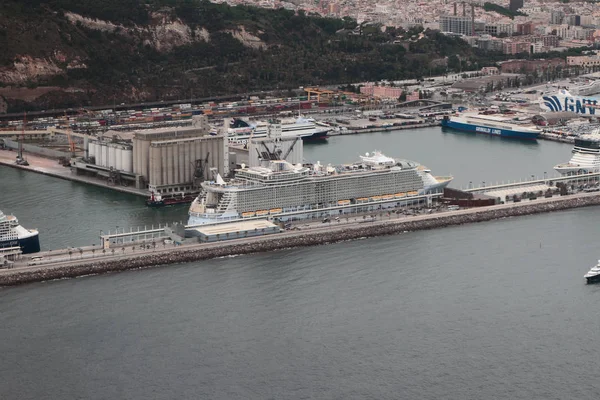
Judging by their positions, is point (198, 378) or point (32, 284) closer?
point (198, 378)

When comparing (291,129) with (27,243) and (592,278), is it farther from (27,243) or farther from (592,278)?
(592,278)

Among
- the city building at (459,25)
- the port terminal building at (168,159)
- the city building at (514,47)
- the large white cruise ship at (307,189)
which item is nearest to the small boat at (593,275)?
the large white cruise ship at (307,189)

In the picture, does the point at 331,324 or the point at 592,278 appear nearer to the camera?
the point at 331,324

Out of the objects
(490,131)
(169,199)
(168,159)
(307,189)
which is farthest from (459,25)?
(307,189)

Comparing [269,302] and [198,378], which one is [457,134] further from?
[198,378]

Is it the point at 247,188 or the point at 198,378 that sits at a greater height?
the point at 247,188

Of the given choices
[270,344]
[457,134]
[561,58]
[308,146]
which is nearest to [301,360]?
[270,344]

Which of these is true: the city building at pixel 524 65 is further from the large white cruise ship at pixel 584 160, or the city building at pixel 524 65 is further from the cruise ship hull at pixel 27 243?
the cruise ship hull at pixel 27 243
